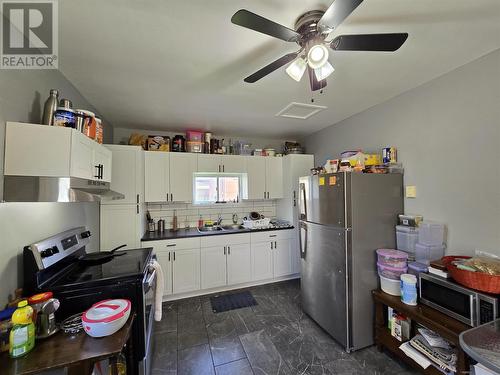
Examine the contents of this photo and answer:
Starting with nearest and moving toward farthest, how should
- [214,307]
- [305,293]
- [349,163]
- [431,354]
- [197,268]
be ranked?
[431,354], [349,163], [305,293], [214,307], [197,268]

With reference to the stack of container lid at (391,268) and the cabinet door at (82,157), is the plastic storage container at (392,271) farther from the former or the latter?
the cabinet door at (82,157)

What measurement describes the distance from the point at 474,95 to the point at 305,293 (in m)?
2.43

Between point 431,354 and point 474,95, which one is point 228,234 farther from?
point 474,95

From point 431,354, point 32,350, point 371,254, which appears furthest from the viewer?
point 371,254

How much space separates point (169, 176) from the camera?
311cm

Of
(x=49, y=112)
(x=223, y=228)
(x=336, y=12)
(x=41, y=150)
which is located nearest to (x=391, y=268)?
(x=336, y=12)

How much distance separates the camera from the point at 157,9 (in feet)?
3.82

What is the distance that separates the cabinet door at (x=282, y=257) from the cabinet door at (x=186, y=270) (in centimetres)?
120

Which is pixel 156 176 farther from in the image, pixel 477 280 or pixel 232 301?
pixel 477 280

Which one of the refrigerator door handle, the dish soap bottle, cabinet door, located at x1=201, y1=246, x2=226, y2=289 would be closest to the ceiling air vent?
the refrigerator door handle

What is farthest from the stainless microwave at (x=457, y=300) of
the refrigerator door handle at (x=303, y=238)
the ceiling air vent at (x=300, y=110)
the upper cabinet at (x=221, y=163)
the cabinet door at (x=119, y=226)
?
the cabinet door at (x=119, y=226)

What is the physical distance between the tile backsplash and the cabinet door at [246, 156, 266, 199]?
1.11 ft

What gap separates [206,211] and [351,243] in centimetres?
234

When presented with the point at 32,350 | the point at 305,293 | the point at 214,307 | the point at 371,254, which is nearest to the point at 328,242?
the point at 371,254
